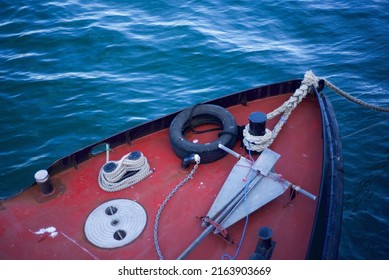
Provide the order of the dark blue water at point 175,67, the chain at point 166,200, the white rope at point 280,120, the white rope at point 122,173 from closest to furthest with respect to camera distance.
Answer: the chain at point 166,200 < the white rope at point 122,173 < the white rope at point 280,120 < the dark blue water at point 175,67

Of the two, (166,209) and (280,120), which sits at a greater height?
(280,120)

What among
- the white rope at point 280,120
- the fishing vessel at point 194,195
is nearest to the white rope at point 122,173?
the fishing vessel at point 194,195

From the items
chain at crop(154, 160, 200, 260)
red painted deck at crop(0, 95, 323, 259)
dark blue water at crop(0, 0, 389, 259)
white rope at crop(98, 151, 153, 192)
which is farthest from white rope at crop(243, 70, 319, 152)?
dark blue water at crop(0, 0, 389, 259)

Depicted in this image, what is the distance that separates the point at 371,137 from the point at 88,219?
22.3 ft

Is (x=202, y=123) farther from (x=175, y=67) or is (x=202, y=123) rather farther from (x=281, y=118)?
(x=175, y=67)

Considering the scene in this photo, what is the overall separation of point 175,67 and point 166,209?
6.94 meters

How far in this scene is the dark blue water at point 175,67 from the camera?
768 cm

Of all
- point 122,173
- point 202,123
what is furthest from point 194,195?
point 202,123

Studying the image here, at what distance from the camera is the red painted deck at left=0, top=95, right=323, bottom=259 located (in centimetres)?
448

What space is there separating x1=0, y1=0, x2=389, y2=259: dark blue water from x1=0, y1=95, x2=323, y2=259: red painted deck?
1.97 metres

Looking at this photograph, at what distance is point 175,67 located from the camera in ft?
36.3

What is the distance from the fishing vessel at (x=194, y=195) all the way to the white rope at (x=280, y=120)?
0.02 metres

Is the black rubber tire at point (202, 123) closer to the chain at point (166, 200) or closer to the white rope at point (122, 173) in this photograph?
the chain at point (166, 200)

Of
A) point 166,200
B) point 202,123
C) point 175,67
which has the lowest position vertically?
point 175,67
